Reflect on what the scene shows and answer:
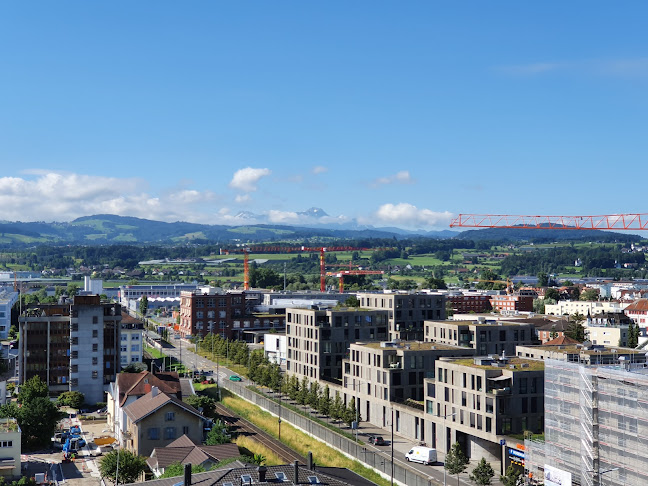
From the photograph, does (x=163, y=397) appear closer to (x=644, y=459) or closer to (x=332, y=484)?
(x=332, y=484)

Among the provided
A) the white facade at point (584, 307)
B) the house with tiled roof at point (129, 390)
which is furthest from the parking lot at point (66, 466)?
the white facade at point (584, 307)

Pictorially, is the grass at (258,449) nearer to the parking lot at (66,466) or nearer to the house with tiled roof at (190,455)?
the house with tiled roof at (190,455)

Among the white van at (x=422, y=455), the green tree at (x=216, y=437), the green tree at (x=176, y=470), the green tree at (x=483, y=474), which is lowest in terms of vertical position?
the white van at (x=422, y=455)

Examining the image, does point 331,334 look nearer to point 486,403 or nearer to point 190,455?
point 486,403

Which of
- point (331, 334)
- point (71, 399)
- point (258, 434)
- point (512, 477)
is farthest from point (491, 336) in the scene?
point (71, 399)

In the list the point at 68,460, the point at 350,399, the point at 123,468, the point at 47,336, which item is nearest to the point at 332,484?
the point at 123,468

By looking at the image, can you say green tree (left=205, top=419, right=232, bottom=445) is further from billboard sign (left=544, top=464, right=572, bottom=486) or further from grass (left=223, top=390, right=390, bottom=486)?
billboard sign (left=544, top=464, right=572, bottom=486)
